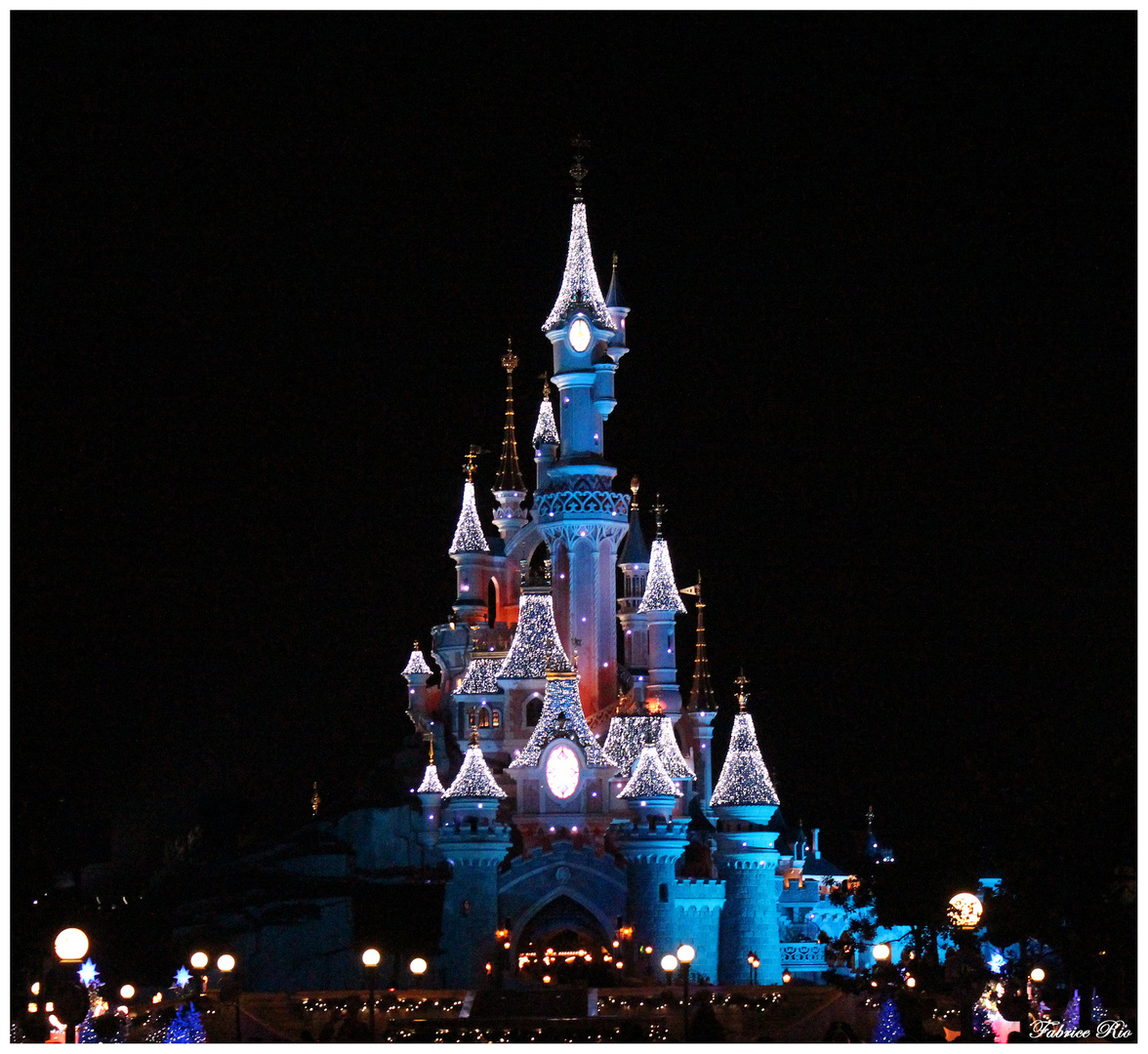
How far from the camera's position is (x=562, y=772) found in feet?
203

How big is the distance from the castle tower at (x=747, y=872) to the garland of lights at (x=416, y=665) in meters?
13.0

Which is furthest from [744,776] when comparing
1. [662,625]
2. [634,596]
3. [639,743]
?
[634,596]

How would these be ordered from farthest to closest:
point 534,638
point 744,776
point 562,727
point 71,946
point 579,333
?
point 579,333, point 534,638, point 744,776, point 562,727, point 71,946

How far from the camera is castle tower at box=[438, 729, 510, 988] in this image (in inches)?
2333

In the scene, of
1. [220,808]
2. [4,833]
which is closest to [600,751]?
[220,808]

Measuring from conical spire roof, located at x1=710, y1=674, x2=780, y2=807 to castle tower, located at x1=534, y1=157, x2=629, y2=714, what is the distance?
16.6 feet

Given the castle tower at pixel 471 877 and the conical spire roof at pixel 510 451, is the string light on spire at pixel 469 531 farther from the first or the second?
the castle tower at pixel 471 877

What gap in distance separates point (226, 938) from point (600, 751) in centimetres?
1091

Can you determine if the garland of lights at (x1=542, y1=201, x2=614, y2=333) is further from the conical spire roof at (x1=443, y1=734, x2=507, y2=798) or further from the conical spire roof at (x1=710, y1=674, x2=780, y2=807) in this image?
the conical spire roof at (x1=443, y1=734, x2=507, y2=798)

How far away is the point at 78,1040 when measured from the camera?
3453cm

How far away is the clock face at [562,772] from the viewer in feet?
202

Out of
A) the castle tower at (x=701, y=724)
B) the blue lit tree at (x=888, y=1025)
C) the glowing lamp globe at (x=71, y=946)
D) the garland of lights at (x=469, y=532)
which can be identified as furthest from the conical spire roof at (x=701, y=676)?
the glowing lamp globe at (x=71, y=946)

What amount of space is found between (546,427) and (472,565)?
4754 millimetres

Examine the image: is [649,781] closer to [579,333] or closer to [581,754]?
[581,754]
